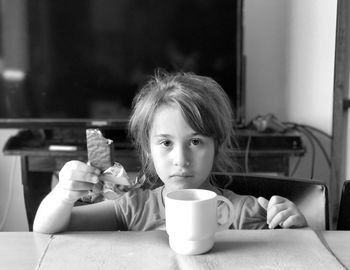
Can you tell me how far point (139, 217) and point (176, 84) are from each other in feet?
1.01

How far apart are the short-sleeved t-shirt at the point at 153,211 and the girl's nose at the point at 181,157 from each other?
0.18m

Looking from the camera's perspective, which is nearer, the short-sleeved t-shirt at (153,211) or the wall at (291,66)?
the short-sleeved t-shirt at (153,211)

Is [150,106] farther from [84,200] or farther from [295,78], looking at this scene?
[295,78]

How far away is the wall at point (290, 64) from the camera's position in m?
2.13

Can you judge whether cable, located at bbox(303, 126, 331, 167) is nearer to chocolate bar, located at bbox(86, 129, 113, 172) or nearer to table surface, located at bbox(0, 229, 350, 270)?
table surface, located at bbox(0, 229, 350, 270)

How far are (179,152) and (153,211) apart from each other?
0.68 ft

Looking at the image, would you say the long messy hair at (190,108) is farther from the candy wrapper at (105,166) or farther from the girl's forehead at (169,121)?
the candy wrapper at (105,166)

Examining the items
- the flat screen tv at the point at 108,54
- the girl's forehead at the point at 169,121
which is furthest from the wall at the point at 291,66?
the girl's forehead at the point at 169,121

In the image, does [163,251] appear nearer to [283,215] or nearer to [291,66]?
[283,215]

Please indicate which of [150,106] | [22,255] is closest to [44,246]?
[22,255]

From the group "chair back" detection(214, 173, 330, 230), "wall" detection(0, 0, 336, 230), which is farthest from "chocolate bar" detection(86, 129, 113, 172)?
"wall" detection(0, 0, 336, 230)

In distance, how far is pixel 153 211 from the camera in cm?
107

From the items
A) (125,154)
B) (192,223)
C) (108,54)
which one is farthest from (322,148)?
(192,223)

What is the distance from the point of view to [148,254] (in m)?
0.71
